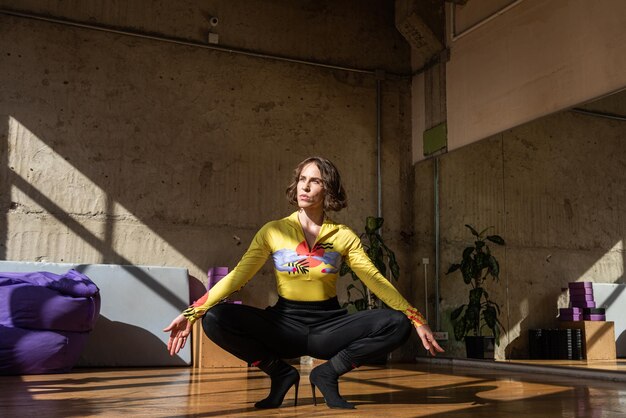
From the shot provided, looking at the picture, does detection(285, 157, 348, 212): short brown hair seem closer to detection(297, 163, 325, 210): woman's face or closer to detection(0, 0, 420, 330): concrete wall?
detection(297, 163, 325, 210): woman's face

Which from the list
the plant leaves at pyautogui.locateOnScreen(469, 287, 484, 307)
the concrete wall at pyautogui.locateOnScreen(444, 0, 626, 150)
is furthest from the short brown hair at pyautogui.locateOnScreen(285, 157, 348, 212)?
the plant leaves at pyautogui.locateOnScreen(469, 287, 484, 307)

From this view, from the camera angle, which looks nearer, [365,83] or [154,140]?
[154,140]

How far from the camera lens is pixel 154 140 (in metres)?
6.48

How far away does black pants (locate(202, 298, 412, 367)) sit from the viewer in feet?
8.98

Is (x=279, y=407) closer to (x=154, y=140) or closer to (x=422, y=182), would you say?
(x=154, y=140)

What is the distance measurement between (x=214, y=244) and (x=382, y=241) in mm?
1607

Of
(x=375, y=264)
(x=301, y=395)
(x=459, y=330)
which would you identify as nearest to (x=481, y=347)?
(x=459, y=330)

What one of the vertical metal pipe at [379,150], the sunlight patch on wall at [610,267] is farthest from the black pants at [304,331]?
the vertical metal pipe at [379,150]

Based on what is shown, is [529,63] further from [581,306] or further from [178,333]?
[178,333]

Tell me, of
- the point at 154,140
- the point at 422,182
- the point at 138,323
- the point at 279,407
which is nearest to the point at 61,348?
the point at 138,323

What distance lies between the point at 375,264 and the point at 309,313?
152 inches

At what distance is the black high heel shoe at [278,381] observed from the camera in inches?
110

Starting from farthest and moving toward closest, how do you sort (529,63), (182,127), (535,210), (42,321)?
(535,210) → (182,127) → (529,63) → (42,321)

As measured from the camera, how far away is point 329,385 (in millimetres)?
2773
